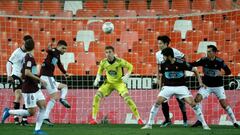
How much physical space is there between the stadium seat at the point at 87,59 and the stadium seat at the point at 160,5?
11.5ft

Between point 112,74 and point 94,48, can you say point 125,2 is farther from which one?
point 112,74

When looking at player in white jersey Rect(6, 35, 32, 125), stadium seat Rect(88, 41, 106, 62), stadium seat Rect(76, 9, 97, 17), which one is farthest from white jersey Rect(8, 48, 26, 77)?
stadium seat Rect(76, 9, 97, 17)

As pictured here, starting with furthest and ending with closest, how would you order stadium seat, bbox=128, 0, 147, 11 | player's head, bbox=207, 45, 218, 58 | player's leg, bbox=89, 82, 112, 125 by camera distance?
stadium seat, bbox=128, 0, 147, 11, player's leg, bbox=89, 82, 112, 125, player's head, bbox=207, 45, 218, 58

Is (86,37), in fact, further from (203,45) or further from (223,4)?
(223,4)

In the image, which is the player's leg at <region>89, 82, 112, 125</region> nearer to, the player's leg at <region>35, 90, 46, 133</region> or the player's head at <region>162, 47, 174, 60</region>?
the player's head at <region>162, 47, 174, 60</region>

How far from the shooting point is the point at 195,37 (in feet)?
74.3

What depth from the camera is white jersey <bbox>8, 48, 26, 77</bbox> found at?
56.3 ft

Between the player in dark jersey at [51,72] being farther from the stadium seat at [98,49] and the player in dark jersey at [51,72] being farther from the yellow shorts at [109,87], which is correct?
the stadium seat at [98,49]

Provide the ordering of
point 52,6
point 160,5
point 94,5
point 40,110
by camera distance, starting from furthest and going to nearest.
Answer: point 94,5 → point 52,6 → point 160,5 → point 40,110

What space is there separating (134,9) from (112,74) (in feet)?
23.2

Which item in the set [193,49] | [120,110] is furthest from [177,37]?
[120,110]

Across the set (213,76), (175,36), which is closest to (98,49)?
(175,36)

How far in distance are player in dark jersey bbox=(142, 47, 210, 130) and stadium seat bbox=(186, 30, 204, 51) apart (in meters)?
6.88

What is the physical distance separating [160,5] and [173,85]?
9354 mm
